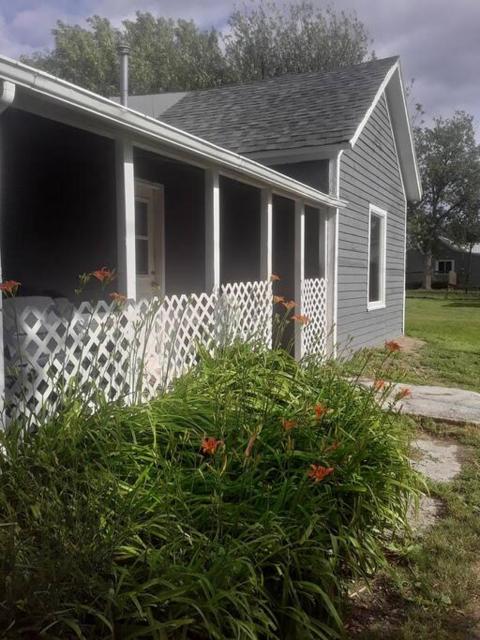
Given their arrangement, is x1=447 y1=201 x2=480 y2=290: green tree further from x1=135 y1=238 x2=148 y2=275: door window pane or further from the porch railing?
the porch railing

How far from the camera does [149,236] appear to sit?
25.4 ft

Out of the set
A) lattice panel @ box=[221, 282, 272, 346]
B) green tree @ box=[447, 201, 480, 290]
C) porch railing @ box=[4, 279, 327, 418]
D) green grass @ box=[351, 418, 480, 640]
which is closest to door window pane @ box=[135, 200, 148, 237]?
lattice panel @ box=[221, 282, 272, 346]

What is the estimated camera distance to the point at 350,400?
143 inches

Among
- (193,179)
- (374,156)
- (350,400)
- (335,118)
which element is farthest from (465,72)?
(350,400)

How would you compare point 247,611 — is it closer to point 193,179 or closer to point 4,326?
point 4,326

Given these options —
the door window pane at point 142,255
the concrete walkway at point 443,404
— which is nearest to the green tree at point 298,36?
the door window pane at point 142,255

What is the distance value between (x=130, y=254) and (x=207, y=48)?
34.7 meters

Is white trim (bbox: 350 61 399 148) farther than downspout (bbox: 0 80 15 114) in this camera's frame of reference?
Yes

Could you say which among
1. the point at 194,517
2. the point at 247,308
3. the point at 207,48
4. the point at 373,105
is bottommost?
the point at 194,517

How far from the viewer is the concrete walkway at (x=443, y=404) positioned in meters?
5.44

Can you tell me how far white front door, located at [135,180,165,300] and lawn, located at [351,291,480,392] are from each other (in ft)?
9.62

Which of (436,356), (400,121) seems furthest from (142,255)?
(400,121)

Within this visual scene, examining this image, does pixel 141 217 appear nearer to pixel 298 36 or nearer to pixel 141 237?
pixel 141 237

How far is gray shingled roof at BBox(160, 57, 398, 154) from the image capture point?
28.7 feet
